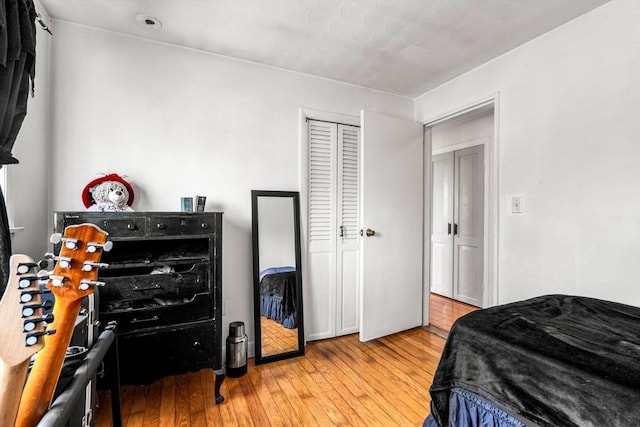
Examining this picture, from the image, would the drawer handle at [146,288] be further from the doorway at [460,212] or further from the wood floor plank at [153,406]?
the doorway at [460,212]

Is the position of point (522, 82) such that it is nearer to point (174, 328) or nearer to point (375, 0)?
point (375, 0)

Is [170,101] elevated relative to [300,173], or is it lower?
elevated

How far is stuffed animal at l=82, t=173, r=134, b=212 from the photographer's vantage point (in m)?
1.99

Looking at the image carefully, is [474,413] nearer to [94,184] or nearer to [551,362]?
[551,362]

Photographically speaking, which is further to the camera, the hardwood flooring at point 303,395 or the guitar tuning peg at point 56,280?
the hardwood flooring at point 303,395

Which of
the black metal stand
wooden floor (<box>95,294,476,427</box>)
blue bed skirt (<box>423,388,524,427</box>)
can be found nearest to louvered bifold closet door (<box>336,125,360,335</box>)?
wooden floor (<box>95,294,476,427</box>)

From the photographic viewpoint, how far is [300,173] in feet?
9.20

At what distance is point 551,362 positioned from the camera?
995 mm

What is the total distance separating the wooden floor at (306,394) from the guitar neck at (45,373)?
124cm

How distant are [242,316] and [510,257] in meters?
2.14

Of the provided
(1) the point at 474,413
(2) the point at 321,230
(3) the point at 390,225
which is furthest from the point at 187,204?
(1) the point at 474,413

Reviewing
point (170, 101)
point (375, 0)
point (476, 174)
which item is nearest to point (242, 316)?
point (170, 101)

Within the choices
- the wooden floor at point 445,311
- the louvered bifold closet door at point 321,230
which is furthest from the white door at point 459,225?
the louvered bifold closet door at point 321,230

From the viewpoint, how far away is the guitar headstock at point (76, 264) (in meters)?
0.76
